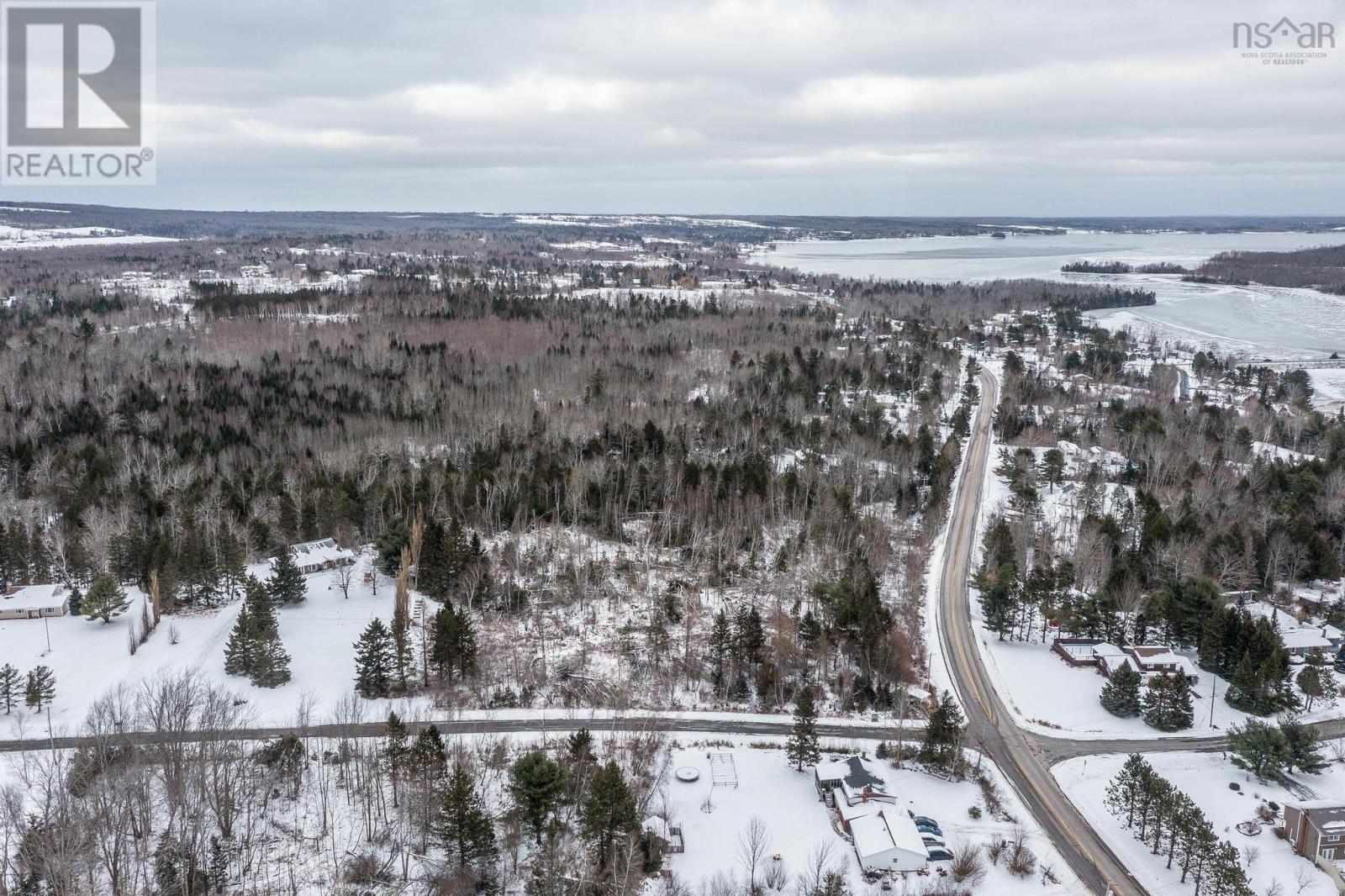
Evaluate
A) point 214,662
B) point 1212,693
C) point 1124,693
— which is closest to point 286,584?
point 214,662

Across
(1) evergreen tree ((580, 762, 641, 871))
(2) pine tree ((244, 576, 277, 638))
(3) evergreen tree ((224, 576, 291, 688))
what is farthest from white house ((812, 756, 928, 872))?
(2) pine tree ((244, 576, 277, 638))

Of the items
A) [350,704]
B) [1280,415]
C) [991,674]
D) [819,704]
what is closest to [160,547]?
[350,704]

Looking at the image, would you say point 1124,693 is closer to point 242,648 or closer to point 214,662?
point 242,648

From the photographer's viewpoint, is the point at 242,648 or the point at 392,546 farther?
the point at 392,546

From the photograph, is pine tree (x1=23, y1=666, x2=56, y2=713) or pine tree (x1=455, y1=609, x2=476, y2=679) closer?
pine tree (x1=23, y1=666, x2=56, y2=713)

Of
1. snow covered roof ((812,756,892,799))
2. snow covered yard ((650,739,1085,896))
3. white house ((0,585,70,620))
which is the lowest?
snow covered yard ((650,739,1085,896))

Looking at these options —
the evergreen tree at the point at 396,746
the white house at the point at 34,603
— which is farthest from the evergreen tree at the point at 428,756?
the white house at the point at 34,603

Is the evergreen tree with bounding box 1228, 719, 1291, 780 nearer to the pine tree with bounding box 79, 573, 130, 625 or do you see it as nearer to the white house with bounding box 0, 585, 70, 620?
the pine tree with bounding box 79, 573, 130, 625
